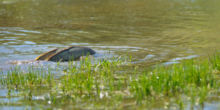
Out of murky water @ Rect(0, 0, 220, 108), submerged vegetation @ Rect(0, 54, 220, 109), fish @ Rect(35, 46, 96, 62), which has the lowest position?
submerged vegetation @ Rect(0, 54, 220, 109)

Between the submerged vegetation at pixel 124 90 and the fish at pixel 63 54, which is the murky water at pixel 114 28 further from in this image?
the submerged vegetation at pixel 124 90

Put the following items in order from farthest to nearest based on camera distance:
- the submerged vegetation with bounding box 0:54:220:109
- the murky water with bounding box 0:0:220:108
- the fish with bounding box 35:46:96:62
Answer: the murky water with bounding box 0:0:220:108, the fish with bounding box 35:46:96:62, the submerged vegetation with bounding box 0:54:220:109

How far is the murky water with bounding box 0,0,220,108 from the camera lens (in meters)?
10.5

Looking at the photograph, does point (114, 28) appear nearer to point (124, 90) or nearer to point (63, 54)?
point (63, 54)

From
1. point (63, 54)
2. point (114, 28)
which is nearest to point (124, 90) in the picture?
point (63, 54)

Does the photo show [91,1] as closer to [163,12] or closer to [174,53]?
[163,12]

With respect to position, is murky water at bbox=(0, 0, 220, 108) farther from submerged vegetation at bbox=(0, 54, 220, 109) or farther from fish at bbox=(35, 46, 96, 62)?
submerged vegetation at bbox=(0, 54, 220, 109)

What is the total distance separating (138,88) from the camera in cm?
564

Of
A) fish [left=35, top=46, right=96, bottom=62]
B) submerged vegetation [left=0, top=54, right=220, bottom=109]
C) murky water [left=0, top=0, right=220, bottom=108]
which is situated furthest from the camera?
murky water [left=0, top=0, right=220, bottom=108]

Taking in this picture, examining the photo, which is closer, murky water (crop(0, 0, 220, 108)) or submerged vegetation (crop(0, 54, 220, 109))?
submerged vegetation (crop(0, 54, 220, 109))

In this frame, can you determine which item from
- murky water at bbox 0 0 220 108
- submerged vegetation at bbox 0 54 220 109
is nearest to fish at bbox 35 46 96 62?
murky water at bbox 0 0 220 108

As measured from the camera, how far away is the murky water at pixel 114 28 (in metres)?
10.5

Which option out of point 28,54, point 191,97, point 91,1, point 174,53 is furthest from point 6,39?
point 91,1

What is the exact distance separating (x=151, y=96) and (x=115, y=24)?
10.9m
